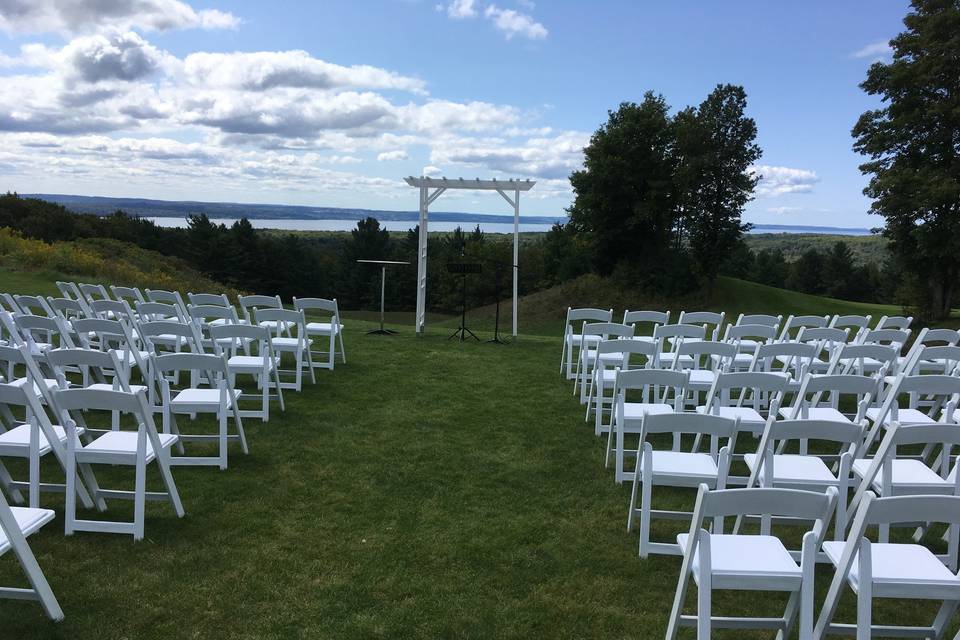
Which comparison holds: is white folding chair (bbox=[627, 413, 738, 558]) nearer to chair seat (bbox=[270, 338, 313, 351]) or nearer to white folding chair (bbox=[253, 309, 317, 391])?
white folding chair (bbox=[253, 309, 317, 391])

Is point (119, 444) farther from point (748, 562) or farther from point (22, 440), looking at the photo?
point (748, 562)

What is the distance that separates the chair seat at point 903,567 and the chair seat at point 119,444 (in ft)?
11.8

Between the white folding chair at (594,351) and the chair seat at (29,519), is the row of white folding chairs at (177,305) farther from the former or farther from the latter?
the chair seat at (29,519)

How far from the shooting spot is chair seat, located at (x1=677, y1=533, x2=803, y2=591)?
2.61 metres

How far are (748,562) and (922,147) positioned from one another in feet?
73.4

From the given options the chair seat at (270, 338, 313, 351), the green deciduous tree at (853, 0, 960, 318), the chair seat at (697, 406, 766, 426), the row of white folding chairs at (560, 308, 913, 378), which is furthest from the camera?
the green deciduous tree at (853, 0, 960, 318)

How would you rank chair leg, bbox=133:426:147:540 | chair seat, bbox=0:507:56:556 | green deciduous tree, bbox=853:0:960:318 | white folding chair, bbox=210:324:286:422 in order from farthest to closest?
1. green deciduous tree, bbox=853:0:960:318
2. white folding chair, bbox=210:324:286:422
3. chair leg, bbox=133:426:147:540
4. chair seat, bbox=0:507:56:556

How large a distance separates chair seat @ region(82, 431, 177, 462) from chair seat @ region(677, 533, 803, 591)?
306 centimetres

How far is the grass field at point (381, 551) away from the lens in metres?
3.16

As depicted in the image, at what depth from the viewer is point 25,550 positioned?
9.21 ft

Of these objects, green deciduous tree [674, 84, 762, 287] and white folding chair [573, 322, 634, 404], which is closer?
white folding chair [573, 322, 634, 404]

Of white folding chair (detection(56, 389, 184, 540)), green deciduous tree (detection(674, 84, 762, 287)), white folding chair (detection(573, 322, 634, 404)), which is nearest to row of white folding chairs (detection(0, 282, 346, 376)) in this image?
white folding chair (detection(573, 322, 634, 404))

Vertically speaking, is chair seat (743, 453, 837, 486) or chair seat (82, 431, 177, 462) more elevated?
chair seat (82, 431, 177, 462)

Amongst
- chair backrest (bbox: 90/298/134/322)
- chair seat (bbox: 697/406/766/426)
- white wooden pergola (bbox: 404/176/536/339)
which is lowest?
chair seat (bbox: 697/406/766/426)
